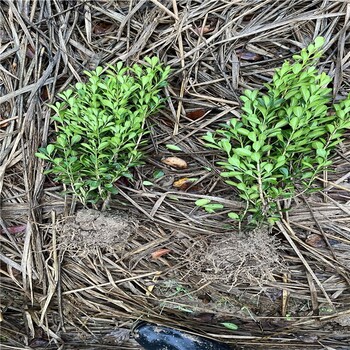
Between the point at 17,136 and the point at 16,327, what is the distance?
1236mm

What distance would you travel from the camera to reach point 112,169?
7.74 ft

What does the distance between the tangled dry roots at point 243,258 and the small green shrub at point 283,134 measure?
6.0 inches

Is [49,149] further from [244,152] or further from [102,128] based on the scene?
[244,152]

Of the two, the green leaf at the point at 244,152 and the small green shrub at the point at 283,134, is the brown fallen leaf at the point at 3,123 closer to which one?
the small green shrub at the point at 283,134

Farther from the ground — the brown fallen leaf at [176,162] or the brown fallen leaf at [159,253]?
the brown fallen leaf at [176,162]

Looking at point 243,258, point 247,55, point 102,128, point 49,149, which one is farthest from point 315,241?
point 49,149

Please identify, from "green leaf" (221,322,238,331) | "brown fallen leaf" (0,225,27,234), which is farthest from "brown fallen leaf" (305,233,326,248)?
"brown fallen leaf" (0,225,27,234)

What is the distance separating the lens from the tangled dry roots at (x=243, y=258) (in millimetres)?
2311

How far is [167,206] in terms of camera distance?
250cm

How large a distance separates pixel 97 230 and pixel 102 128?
0.62m

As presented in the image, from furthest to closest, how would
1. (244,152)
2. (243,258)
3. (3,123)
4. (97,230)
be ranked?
1. (3,123)
2. (97,230)
3. (243,258)
4. (244,152)

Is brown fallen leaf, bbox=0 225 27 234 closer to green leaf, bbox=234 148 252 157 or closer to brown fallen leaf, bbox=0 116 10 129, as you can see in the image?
brown fallen leaf, bbox=0 116 10 129

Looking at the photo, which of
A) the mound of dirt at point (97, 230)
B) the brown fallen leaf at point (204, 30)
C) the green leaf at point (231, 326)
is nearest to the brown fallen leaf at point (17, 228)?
the mound of dirt at point (97, 230)

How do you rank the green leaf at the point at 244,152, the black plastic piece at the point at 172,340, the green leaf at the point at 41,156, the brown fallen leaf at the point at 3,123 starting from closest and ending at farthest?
the green leaf at the point at 244,152, the green leaf at the point at 41,156, the black plastic piece at the point at 172,340, the brown fallen leaf at the point at 3,123
